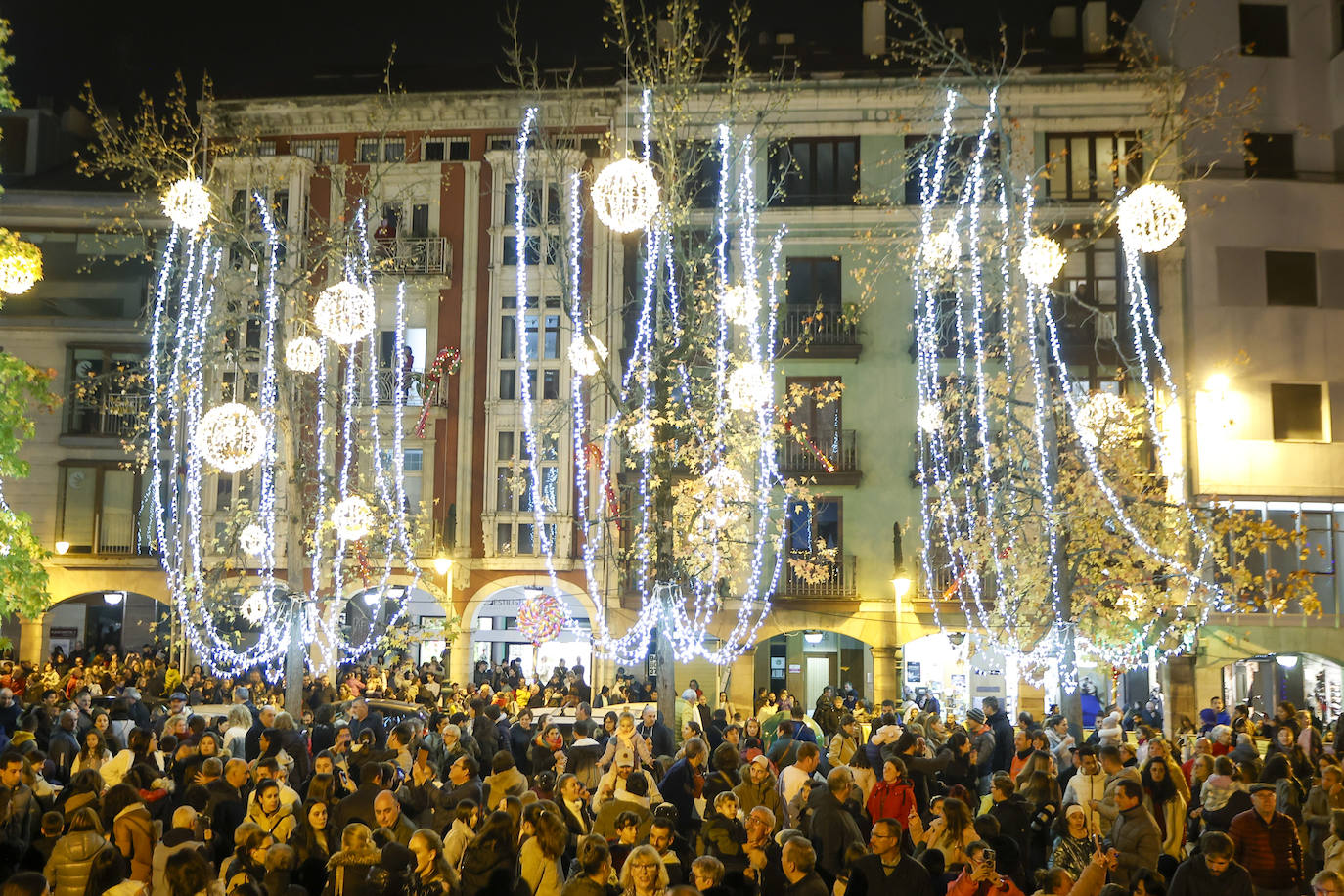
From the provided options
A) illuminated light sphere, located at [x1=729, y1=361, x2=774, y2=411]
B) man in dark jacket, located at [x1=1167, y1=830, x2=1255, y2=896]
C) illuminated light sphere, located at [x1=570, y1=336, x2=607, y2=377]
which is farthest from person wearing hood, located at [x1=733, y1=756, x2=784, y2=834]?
illuminated light sphere, located at [x1=570, y1=336, x2=607, y2=377]

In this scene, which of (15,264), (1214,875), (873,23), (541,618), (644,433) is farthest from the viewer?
(873,23)

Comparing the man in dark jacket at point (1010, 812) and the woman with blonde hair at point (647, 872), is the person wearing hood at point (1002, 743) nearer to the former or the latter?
the man in dark jacket at point (1010, 812)

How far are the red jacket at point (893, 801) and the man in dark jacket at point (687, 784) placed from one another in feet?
4.63

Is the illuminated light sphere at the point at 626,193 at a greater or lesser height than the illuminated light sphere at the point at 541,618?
greater

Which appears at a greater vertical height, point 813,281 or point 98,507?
point 813,281

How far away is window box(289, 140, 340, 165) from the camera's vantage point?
1251 inches

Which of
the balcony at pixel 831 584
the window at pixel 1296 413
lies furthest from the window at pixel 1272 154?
the balcony at pixel 831 584

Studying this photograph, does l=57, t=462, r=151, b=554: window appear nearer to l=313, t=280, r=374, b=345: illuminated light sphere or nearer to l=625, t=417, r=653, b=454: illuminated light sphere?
l=313, t=280, r=374, b=345: illuminated light sphere

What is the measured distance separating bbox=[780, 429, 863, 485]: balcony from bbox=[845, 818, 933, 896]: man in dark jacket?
21807 millimetres

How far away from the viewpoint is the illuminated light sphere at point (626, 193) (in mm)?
13859

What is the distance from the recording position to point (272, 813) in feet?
28.0

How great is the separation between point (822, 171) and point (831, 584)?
9690 mm

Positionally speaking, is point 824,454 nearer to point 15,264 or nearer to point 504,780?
point 15,264

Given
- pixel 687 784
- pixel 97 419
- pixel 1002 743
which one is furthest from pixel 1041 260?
pixel 97 419
